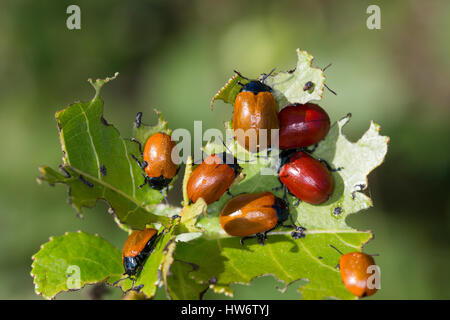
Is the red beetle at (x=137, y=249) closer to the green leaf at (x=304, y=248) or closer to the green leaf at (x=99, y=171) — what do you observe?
the green leaf at (x=99, y=171)

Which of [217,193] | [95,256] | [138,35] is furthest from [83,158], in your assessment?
[138,35]

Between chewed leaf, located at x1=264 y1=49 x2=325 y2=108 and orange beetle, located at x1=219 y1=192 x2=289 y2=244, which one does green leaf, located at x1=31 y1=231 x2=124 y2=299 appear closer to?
orange beetle, located at x1=219 y1=192 x2=289 y2=244

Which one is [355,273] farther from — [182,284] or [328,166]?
[182,284]

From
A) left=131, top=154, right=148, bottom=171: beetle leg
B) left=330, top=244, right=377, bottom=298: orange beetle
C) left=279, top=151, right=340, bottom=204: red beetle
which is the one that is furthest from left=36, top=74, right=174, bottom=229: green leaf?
left=330, top=244, right=377, bottom=298: orange beetle

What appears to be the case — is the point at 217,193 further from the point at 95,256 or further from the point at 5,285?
the point at 5,285

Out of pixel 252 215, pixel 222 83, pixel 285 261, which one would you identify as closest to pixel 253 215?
pixel 252 215

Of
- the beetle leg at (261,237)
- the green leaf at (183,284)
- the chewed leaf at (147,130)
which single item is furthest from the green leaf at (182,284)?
the chewed leaf at (147,130)
